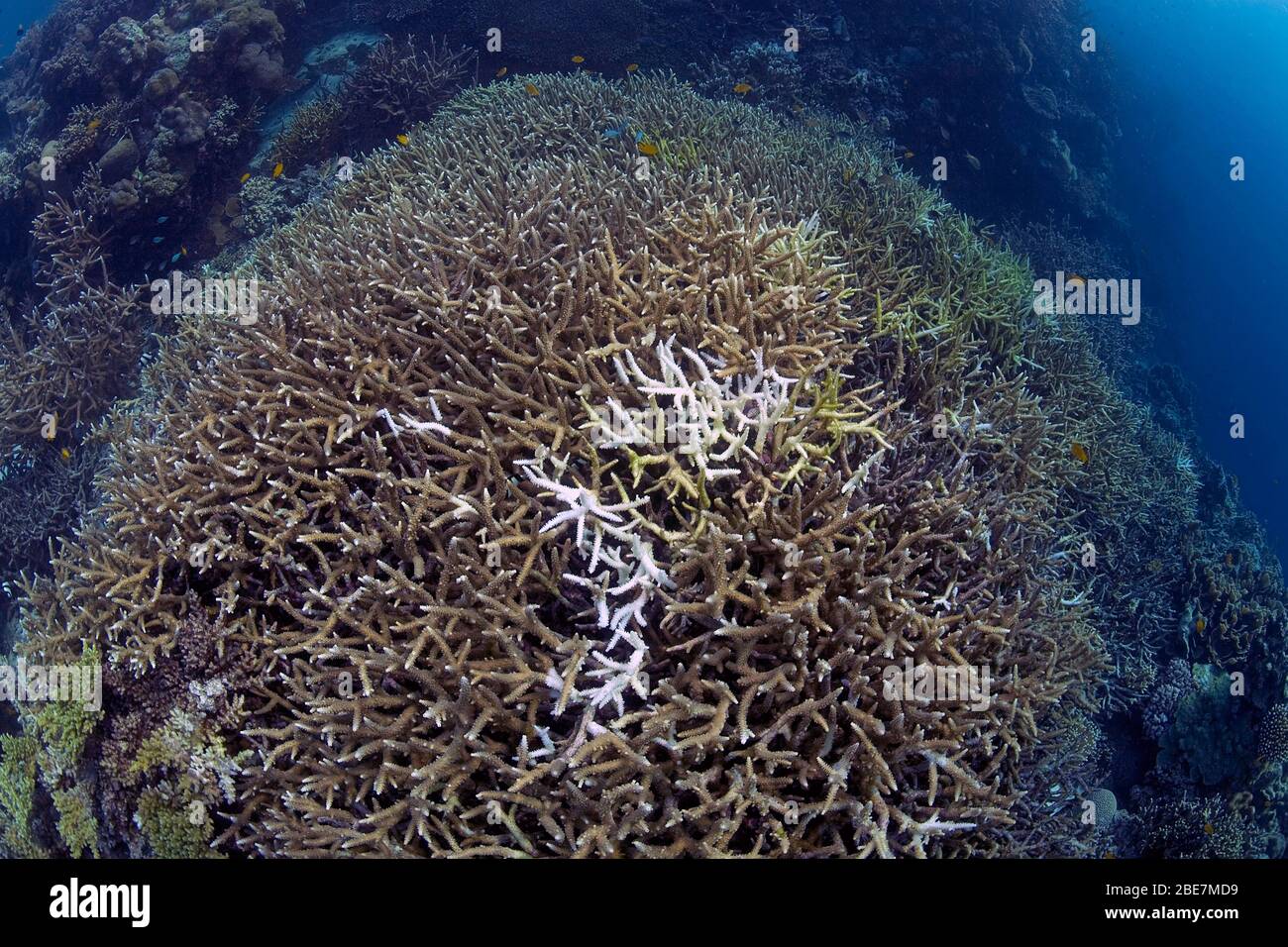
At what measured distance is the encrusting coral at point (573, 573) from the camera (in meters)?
2.49

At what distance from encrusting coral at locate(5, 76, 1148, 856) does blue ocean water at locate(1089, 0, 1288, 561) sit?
20.6 metres

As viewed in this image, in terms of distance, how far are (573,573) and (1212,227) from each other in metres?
37.8

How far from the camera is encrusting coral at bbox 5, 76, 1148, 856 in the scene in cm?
249

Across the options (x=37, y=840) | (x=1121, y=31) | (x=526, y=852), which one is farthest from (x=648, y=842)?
(x=1121, y=31)

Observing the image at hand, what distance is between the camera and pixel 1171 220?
2422 centimetres

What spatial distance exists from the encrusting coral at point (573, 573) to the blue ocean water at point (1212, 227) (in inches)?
813

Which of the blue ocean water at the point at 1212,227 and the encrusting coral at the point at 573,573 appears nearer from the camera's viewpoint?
the encrusting coral at the point at 573,573

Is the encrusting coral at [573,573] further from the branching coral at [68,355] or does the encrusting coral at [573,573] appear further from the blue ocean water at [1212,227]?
the blue ocean water at [1212,227]

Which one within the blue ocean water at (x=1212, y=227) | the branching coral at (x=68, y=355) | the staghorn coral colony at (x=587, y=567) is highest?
the blue ocean water at (x=1212, y=227)

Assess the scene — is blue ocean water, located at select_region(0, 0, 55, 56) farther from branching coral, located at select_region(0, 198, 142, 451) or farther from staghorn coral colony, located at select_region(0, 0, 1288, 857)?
staghorn coral colony, located at select_region(0, 0, 1288, 857)

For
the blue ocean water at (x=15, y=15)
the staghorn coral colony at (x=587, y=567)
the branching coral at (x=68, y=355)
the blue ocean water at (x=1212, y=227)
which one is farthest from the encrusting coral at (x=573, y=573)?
the blue ocean water at (x=15, y=15)

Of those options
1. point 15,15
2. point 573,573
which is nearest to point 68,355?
point 573,573

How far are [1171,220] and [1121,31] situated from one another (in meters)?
10.1

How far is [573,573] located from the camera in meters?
2.88
